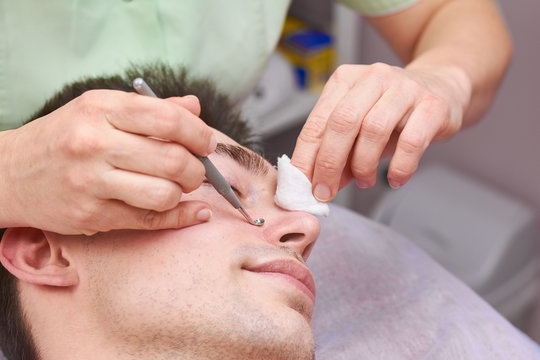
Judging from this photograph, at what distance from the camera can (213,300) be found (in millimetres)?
777

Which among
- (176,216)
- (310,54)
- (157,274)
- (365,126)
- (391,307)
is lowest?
(391,307)

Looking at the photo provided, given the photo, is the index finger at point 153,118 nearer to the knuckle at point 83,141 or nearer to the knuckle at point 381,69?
the knuckle at point 83,141

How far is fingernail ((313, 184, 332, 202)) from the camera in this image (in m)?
0.88

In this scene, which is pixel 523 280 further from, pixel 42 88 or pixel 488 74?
pixel 42 88

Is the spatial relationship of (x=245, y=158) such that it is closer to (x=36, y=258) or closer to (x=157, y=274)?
(x=157, y=274)

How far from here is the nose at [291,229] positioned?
857 millimetres

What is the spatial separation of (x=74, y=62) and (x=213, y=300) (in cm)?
56

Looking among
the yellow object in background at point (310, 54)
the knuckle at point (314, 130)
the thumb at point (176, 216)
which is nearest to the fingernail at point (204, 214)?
the thumb at point (176, 216)

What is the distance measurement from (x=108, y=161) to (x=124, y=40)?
54cm

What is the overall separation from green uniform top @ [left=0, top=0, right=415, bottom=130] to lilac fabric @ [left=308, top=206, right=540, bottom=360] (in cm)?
44

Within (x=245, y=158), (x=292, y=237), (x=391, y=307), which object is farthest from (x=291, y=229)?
(x=391, y=307)

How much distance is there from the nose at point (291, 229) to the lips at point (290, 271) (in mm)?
30

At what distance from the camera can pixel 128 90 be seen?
99 cm

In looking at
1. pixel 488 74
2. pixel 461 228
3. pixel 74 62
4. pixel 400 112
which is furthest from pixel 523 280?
A: pixel 74 62
